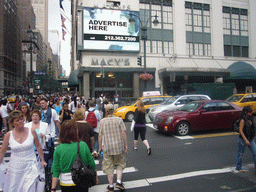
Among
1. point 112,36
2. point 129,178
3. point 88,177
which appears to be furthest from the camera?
point 112,36

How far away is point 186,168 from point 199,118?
167 inches

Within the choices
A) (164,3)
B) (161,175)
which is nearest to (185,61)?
(164,3)

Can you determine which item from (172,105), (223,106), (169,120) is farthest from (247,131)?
(172,105)

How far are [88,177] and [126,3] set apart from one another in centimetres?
2842

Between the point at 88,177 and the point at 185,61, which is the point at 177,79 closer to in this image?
the point at 185,61

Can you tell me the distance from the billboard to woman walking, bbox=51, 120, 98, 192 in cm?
2378

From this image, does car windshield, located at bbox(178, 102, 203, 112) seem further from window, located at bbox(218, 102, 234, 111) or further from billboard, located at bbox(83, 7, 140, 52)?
billboard, located at bbox(83, 7, 140, 52)

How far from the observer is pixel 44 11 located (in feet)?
590

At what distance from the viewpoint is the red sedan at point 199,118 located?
9.16 meters

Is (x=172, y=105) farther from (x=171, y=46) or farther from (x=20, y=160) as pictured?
(x=171, y=46)

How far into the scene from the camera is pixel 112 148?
4.21 metres

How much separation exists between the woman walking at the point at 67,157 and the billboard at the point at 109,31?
23780mm

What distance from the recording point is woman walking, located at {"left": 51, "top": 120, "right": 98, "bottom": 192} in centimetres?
277

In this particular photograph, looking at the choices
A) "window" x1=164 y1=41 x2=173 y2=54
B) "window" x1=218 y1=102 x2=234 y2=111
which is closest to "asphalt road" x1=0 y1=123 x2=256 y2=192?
"window" x1=218 y1=102 x2=234 y2=111
